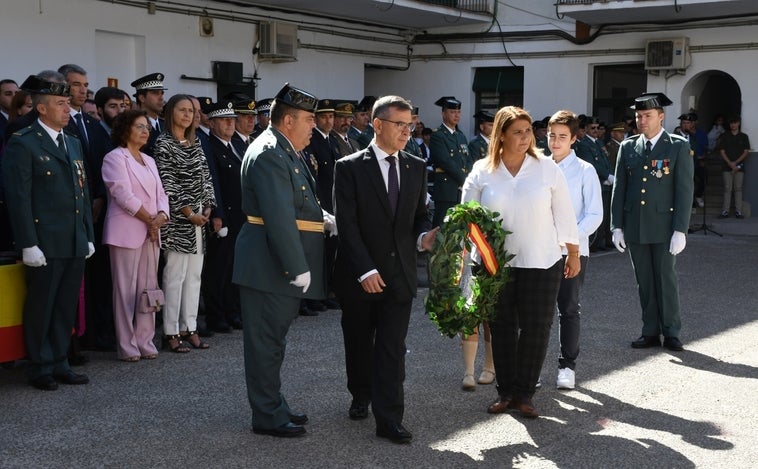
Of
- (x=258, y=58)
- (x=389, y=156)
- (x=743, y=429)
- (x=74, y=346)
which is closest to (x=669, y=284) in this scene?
(x=743, y=429)

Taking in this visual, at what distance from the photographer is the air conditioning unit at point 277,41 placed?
1844 centimetres

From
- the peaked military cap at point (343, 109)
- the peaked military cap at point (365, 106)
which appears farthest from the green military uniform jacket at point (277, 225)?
the peaked military cap at point (365, 106)

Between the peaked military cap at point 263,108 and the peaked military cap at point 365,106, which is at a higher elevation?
the peaked military cap at point 365,106

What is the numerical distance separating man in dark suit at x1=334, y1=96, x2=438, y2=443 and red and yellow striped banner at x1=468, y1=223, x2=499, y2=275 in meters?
0.26

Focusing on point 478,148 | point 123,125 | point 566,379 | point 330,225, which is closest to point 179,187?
point 123,125

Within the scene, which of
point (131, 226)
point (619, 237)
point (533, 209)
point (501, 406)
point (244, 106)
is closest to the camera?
point (533, 209)

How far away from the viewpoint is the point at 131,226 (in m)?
7.44

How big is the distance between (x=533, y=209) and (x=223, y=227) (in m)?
3.45

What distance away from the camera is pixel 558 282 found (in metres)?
6.03

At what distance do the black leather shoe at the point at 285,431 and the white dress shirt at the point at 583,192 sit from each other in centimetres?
251

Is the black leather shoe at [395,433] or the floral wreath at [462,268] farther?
the floral wreath at [462,268]

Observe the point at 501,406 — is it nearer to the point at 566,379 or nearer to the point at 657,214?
the point at 566,379

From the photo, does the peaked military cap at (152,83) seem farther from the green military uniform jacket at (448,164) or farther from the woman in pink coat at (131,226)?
the green military uniform jacket at (448,164)

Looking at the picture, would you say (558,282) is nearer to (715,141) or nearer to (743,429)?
(743,429)
